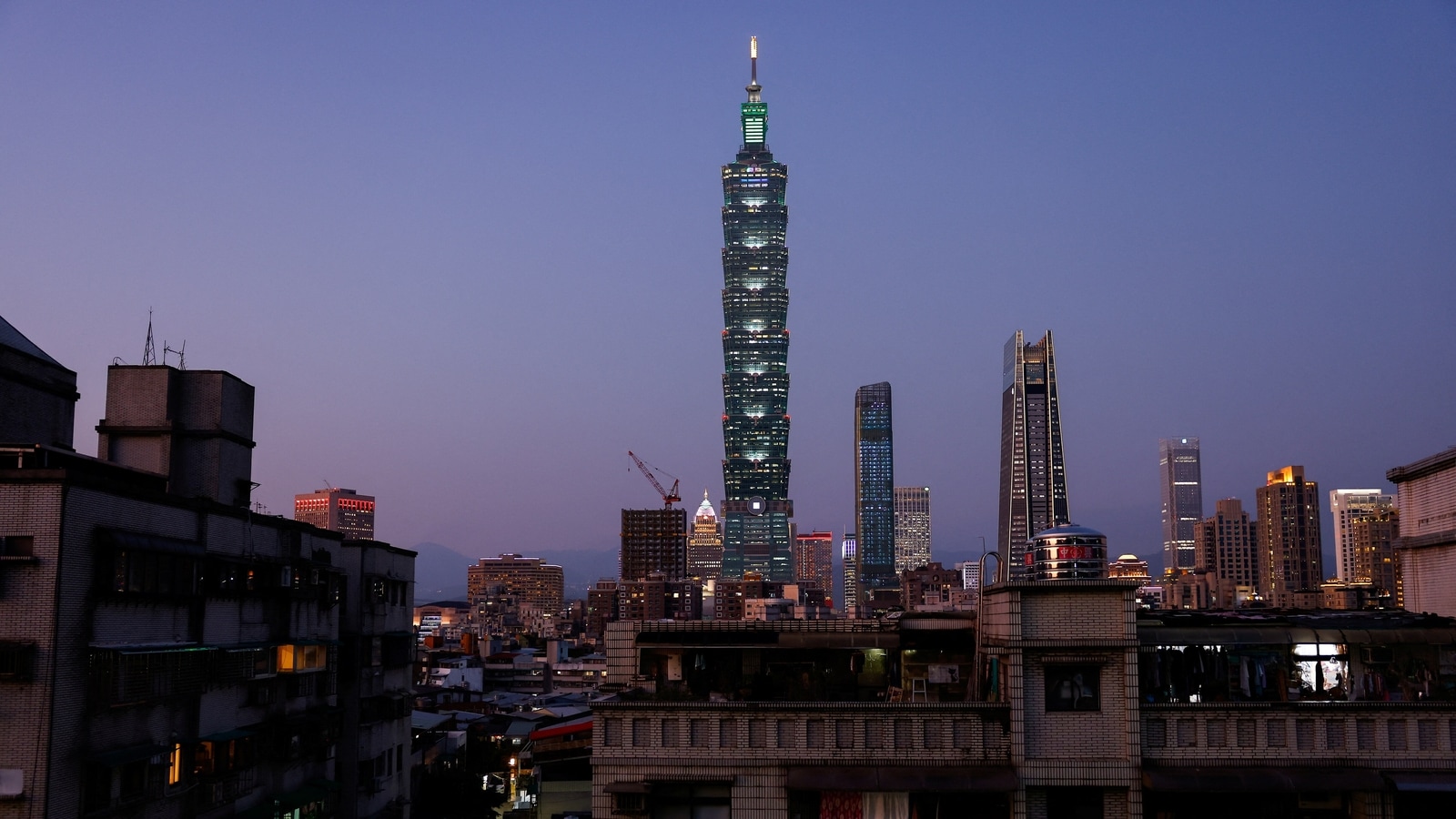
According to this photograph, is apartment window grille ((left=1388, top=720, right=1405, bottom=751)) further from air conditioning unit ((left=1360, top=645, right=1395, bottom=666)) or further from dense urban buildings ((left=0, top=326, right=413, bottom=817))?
dense urban buildings ((left=0, top=326, right=413, bottom=817))

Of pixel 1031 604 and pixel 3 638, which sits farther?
pixel 3 638

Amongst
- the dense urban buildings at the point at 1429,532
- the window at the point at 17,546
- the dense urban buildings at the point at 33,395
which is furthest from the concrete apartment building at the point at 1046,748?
the dense urban buildings at the point at 33,395

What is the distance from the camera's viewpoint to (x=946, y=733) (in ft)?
94.0

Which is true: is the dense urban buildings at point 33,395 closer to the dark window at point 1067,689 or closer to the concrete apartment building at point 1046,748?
the concrete apartment building at point 1046,748

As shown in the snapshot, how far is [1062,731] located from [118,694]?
24.4m

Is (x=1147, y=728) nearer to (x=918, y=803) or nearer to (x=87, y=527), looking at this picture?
(x=918, y=803)

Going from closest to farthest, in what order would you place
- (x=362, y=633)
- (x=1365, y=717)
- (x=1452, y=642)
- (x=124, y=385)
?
(x=1365, y=717) < (x=1452, y=642) < (x=124, y=385) < (x=362, y=633)

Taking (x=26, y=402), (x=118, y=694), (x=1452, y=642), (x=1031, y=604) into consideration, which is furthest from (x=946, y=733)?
(x=26, y=402)

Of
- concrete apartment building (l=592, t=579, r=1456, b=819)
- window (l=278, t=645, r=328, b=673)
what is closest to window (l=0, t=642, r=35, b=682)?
window (l=278, t=645, r=328, b=673)

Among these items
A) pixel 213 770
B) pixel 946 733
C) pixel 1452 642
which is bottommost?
pixel 213 770

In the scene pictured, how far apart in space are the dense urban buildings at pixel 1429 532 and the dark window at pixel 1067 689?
15.2m

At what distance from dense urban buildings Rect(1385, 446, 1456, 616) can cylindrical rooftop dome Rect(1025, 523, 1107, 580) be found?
31.3 ft

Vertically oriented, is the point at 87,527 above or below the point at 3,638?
above

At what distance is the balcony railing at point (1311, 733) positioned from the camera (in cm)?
2820
